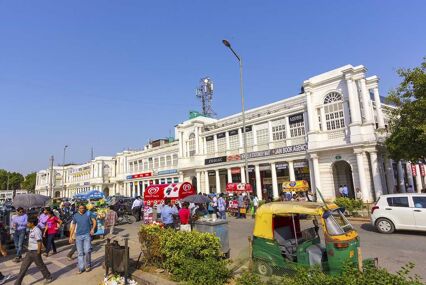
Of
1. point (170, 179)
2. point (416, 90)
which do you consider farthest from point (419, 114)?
point (170, 179)

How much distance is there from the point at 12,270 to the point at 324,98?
87.6ft

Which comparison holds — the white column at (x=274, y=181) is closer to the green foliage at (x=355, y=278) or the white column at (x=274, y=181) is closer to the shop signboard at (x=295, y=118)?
the shop signboard at (x=295, y=118)

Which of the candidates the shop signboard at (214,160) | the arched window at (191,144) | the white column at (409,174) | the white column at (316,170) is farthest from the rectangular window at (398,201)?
the arched window at (191,144)

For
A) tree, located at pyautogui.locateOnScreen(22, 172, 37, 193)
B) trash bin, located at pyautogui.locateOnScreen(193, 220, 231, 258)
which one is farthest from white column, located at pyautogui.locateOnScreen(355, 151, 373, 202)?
tree, located at pyautogui.locateOnScreen(22, 172, 37, 193)

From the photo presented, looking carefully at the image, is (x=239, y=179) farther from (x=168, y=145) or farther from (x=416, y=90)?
(x=416, y=90)

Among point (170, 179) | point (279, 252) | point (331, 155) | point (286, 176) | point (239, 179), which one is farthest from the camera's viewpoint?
Result: point (170, 179)

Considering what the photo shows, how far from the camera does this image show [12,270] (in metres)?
9.44

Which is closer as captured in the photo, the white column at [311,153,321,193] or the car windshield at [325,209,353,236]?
the car windshield at [325,209,353,236]

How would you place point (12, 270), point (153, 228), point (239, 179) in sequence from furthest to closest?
point (239, 179) → point (12, 270) → point (153, 228)

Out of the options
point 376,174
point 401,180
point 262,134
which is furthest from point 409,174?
point 262,134

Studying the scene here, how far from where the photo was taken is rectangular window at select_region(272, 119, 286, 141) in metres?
31.8

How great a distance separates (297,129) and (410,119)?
13.3 meters

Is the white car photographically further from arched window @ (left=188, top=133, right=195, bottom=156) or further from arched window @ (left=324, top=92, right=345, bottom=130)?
arched window @ (left=188, top=133, right=195, bottom=156)

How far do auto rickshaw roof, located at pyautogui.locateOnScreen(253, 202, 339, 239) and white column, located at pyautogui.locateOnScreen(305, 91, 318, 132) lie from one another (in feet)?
74.3
